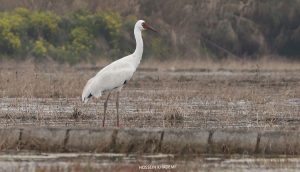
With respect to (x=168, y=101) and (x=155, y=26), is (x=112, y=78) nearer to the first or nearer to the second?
(x=168, y=101)

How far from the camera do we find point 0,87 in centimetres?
2669

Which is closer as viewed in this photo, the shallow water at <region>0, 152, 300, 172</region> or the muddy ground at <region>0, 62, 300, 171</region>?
the shallow water at <region>0, 152, 300, 172</region>

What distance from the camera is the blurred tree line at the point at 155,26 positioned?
139 feet

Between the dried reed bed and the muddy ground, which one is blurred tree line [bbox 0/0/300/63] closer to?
the dried reed bed

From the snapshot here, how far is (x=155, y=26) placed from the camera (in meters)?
46.3

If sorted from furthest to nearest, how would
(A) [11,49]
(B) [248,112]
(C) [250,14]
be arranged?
1. (C) [250,14]
2. (A) [11,49]
3. (B) [248,112]

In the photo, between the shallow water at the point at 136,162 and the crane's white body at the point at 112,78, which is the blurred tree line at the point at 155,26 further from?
the shallow water at the point at 136,162

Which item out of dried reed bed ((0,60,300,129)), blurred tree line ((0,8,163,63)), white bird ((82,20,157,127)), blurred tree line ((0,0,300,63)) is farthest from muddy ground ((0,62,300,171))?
blurred tree line ((0,0,300,63))

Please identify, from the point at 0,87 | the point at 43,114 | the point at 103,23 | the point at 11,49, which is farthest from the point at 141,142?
the point at 103,23

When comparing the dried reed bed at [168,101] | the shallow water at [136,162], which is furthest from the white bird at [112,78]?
the shallow water at [136,162]

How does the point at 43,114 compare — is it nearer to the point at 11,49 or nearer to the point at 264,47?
the point at 11,49

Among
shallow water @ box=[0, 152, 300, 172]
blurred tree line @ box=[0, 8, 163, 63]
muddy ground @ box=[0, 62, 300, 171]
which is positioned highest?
blurred tree line @ box=[0, 8, 163, 63]

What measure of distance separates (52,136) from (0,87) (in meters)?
11.3

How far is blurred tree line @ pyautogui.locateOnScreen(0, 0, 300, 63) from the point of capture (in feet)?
139
